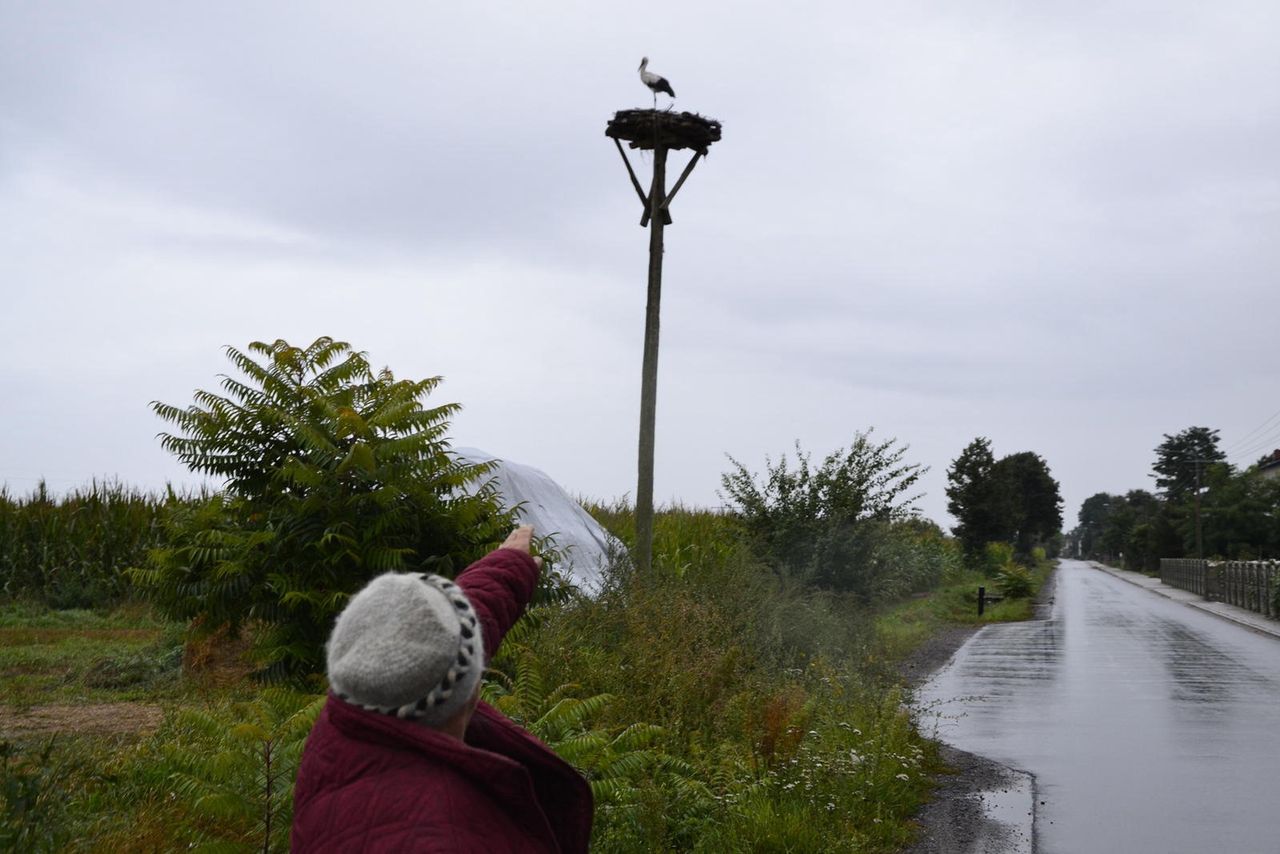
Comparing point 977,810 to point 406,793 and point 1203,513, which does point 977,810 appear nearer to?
point 406,793

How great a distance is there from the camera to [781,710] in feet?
25.9

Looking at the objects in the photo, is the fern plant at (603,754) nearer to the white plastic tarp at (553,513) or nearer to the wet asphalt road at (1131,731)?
the wet asphalt road at (1131,731)

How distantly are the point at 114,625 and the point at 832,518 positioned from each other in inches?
441

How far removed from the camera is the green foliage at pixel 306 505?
7.10 meters

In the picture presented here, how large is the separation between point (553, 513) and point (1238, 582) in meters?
28.4

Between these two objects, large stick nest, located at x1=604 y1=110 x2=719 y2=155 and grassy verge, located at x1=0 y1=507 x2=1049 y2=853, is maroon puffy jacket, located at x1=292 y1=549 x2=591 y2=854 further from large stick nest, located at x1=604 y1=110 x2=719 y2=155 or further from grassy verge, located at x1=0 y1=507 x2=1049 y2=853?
large stick nest, located at x1=604 y1=110 x2=719 y2=155

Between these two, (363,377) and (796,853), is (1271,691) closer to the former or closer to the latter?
(796,853)

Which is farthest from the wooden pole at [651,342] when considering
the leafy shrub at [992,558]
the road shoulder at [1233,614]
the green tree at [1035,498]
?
the green tree at [1035,498]

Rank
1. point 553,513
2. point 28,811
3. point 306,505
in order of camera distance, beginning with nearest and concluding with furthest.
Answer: point 28,811
point 306,505
point 553,513

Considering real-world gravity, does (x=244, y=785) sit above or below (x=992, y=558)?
below

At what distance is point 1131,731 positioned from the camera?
12297 mm

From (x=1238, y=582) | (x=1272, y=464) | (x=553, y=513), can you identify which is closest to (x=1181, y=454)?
A: (x=1272, y=464)

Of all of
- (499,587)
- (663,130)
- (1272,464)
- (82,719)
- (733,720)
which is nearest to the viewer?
(499,587)

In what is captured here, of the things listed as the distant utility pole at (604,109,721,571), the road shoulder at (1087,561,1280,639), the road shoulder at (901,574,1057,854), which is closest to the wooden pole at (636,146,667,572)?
the distant utility pole at (604,109,721,571)
